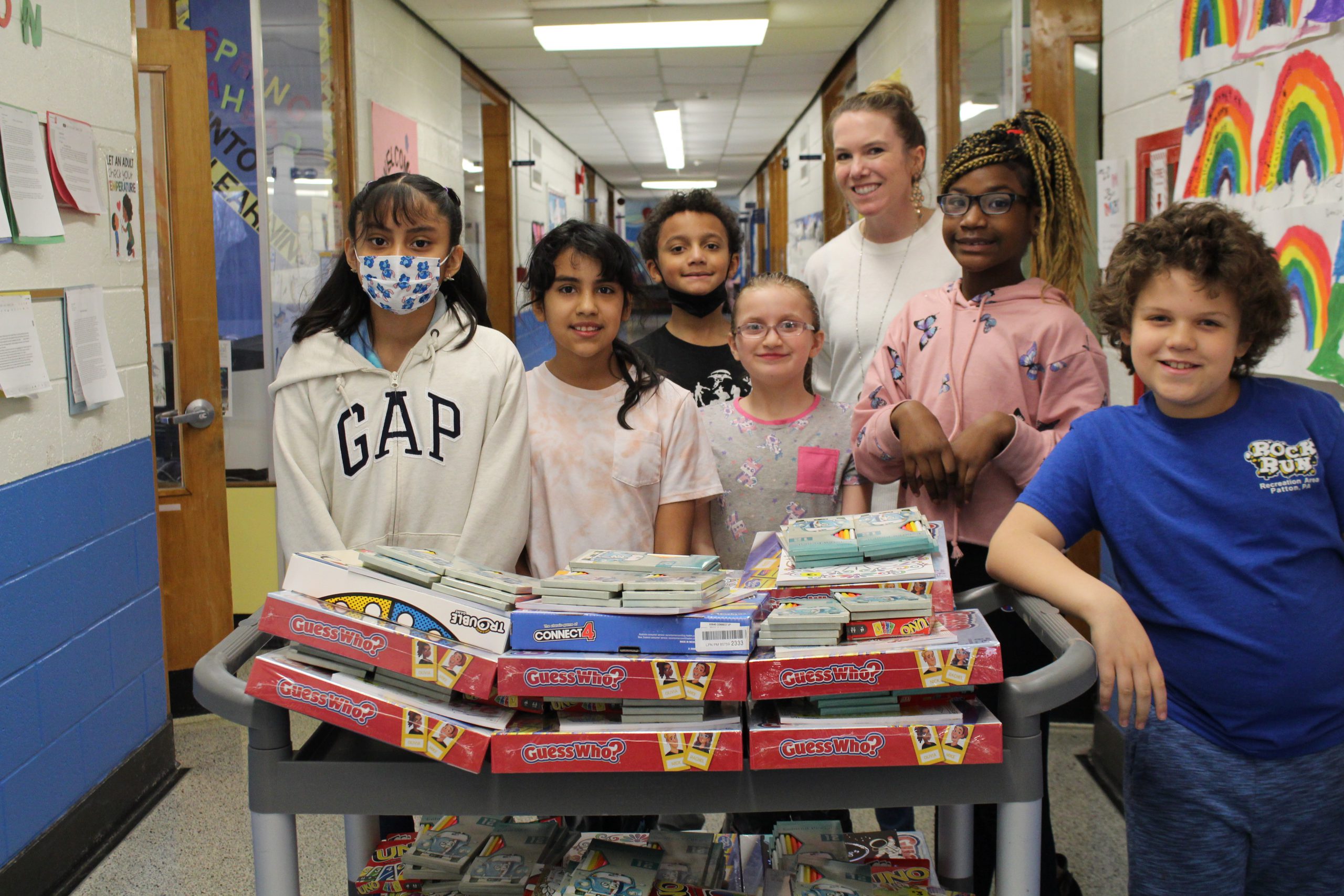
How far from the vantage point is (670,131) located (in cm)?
1008

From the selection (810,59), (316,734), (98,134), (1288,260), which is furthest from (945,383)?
(810,59)

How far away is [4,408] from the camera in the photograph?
2152mm

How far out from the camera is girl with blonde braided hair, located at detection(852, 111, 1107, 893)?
5.32 feet

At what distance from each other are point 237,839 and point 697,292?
1752mm

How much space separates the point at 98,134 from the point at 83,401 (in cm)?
69

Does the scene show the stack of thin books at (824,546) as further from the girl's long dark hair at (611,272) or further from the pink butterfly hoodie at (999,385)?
the girl's long dark hair at (611,272)

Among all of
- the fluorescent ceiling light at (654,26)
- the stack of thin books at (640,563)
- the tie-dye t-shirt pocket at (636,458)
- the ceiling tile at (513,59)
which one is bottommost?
the stack of thin books at (640,563)

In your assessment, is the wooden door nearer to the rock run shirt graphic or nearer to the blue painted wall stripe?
the blue painted wall stripe

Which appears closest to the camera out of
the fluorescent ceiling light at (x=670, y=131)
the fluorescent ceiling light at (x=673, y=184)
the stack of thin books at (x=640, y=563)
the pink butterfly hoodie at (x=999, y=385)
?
the stack of thin books at (x=640, y=563)

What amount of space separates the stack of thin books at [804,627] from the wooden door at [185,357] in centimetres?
279

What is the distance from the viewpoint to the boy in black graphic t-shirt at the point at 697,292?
7.34 feet

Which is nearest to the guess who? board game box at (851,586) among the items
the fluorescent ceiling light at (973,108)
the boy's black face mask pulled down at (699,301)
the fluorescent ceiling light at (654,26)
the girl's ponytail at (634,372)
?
the girl's ponytail at (634,372)

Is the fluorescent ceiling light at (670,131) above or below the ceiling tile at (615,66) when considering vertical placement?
above

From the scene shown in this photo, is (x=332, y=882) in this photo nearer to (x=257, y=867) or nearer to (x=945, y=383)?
(x=257, y=867)
